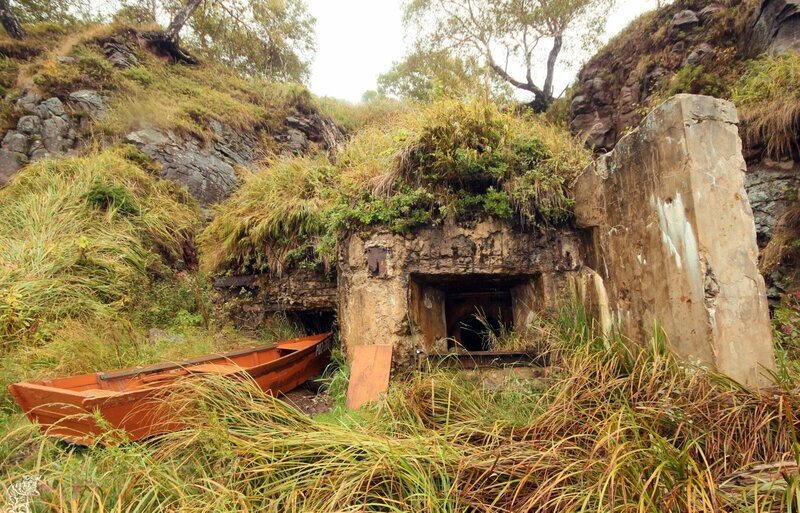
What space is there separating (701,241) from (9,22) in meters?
14.7

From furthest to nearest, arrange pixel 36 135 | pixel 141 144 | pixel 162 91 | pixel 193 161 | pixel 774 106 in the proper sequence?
pixel 162 91 < pixel 193 161 < pixel 141 144 < pixel 36 135 < pixel 774 106

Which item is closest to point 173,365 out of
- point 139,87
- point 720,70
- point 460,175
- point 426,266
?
point 426,266

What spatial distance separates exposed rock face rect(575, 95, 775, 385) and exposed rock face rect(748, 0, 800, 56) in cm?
573

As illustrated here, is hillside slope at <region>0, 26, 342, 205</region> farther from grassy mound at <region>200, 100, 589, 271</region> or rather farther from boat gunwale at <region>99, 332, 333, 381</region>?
grassy mound at <region>200, 100, 589, 271</region>

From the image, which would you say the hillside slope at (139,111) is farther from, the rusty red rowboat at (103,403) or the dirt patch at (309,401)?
the rusty red rowboat at (103,403)

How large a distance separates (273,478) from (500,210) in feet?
10.1

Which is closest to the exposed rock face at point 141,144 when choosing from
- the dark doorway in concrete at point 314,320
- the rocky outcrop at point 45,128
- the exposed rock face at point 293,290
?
the rocky outcrop at point 45,128

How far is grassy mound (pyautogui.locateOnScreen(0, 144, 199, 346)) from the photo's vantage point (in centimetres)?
502

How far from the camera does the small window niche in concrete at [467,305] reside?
4434 mm

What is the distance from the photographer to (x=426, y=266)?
14.0 feet

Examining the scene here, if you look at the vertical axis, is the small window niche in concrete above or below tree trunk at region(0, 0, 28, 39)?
below

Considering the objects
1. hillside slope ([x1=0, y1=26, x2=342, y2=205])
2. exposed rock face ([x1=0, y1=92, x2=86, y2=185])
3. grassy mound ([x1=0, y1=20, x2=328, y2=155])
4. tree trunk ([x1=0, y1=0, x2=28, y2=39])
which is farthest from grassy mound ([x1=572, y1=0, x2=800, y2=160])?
tree trunk ([x1=0, y1=0, x2=28, y2=39])

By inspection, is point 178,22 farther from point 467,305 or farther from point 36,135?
point 467,305

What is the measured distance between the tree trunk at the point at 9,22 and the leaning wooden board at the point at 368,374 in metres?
12.4
